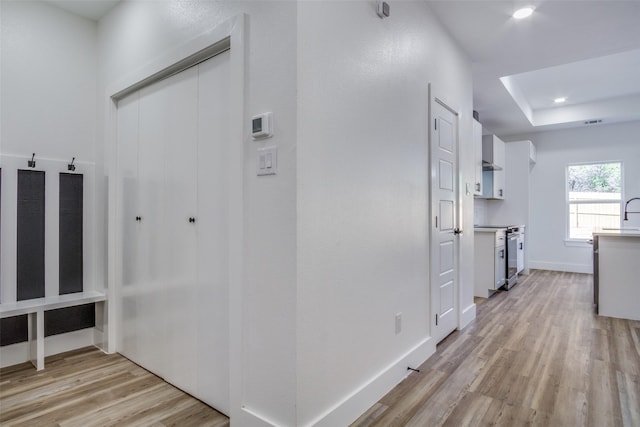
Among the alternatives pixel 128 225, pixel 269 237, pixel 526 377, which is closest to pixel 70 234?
pixel 128 225

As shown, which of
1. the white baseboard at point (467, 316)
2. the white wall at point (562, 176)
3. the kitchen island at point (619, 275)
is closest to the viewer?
the white baseboard at point (467, 316)

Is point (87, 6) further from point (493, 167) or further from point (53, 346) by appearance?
point (493, 167)

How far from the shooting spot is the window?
629cm

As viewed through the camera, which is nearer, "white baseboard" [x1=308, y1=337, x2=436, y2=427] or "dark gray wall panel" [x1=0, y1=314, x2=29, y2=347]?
"white baseboard" [x1=308, y1=337, x2=436, y2=427]

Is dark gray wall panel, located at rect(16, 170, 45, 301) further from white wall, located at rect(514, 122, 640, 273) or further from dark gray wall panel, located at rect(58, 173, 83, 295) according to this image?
white wall, located at rect(514, 122, 640, 273)

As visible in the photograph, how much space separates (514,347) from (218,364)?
242cm

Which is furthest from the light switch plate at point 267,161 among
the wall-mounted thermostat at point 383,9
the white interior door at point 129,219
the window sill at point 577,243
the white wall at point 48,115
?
the window sill at point 577,243

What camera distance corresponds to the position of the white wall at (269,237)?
5.14 feet

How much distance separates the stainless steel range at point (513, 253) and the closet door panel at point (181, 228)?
4563 mm

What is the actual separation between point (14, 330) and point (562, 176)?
8.20 m

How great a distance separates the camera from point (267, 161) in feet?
5.41

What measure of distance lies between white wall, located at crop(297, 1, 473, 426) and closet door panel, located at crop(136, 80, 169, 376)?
124cm

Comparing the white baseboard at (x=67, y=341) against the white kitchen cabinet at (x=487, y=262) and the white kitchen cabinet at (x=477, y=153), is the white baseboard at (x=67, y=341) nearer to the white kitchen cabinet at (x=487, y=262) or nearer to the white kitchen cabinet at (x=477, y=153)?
the white kitchen cabinet at (x=487, y=262)

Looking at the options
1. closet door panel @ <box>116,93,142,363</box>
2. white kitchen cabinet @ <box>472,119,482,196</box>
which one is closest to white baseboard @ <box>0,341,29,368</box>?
closet door panel @ <box>116,93,142,363</box>
